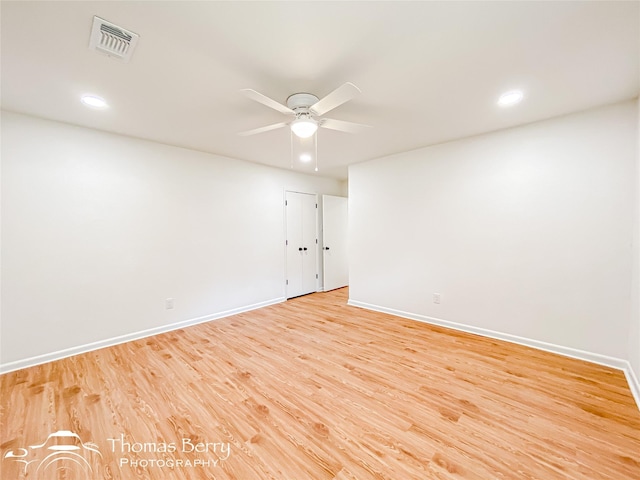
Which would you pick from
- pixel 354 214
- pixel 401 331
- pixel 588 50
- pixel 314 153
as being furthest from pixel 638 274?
pixel 314 153

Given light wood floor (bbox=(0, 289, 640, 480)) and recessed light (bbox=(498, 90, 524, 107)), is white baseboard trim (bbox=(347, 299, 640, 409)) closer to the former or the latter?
light wood floor (bbox=(0, 289, 640, 480))

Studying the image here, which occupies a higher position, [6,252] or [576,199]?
[576,199]

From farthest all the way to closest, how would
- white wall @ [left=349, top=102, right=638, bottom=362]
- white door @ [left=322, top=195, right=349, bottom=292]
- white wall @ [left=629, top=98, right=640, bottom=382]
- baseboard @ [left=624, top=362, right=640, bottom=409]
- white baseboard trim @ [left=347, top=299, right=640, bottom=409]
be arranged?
1. white door @ [left=322, top=195, right=349, bottom=292]
2. white wall @ [left=349, top=102, right=638, bottom=362]
3. white baseboard trim @ [left=347, top=299, right=640, bottom=409]
4. white wall @ [left=629, top=98, right=640, bottom=382]
5. baseboard @ [left=624, top=362, right=640, bottom=409]

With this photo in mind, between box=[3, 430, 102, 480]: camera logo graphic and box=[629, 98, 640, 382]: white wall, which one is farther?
box=[629, 98, 640, 382]: white wall

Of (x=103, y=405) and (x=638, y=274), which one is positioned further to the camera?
(x=638, y=274)

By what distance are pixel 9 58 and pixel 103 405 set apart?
2.47 meters

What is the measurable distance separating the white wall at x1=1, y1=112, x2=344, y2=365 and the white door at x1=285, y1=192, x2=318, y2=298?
0.74 metres

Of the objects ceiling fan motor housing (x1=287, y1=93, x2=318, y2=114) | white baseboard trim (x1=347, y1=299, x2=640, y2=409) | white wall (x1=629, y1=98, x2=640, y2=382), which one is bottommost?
white baseboard trim (x1=347, y1=299, x2=640, y2=409)

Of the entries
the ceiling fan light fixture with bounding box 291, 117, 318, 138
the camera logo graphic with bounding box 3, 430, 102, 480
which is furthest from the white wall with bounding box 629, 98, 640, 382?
the camera logo graphic with bounding box 3, 430, 102, 480

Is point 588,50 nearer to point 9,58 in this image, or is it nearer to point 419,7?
point 419,7

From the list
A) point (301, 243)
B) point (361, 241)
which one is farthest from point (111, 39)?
point (301, 243)

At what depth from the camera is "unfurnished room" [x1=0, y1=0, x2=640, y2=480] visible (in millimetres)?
1421

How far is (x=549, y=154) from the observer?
8.60 feet

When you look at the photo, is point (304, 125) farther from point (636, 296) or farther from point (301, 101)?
point (636, 296)
